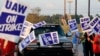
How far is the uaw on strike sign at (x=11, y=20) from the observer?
877 cm

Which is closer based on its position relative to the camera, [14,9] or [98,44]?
[14,9]

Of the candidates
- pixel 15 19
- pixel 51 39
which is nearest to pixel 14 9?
pixel 15 19

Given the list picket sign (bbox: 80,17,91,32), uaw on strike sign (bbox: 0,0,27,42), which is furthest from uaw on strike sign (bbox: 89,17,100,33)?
uaw on strike sign (bbox: 0,0,27,42)

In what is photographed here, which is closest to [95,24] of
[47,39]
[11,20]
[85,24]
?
[85,24]

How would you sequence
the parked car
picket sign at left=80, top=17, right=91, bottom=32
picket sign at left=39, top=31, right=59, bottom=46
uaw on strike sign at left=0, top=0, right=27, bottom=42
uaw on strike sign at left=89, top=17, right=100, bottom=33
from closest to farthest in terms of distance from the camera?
uaw on strike sign at left=0, top=0, right=27, bottom=42 < picket sign at left=39, top=31, right=59, bottom=46 < the parked car < uaw on strike sign at left=89, top=17, right=100, bottom=33 < picket sign at left=80, top=17, right=91, bottom=32

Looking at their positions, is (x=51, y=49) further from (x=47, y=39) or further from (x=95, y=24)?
(x=95, y=24)

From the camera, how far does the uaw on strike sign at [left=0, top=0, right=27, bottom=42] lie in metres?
8.77

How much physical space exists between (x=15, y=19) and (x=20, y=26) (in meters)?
0.18

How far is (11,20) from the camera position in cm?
882

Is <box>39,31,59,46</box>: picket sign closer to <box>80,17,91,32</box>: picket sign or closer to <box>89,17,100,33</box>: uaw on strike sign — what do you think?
<box>89,17,100,33</box>: uaw on strike sign

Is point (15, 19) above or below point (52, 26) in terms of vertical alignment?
above

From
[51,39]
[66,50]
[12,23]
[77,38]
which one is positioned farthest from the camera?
[77,38]

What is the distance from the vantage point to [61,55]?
56.3ft

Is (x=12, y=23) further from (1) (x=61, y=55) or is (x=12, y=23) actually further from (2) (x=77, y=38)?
(2) (x=77, y=38)
